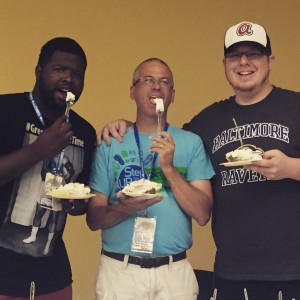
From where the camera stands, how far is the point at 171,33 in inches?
126

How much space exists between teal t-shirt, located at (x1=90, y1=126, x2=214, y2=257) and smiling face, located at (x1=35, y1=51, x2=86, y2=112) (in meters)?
0.27

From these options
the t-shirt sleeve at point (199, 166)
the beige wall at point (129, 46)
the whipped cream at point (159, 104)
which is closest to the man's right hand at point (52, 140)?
the whipped cream at point (159, 104)

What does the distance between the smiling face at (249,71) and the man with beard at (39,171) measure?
0.60m

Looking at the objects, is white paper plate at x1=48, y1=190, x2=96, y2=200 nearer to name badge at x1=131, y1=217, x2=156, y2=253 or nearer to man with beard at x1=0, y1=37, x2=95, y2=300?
man with beard at x1=0, y1=37, x2=95, y2=300

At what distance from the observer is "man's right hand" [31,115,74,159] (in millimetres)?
1690

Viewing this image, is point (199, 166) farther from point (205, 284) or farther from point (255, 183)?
point (205, 284)

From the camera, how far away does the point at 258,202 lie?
1.91 metres

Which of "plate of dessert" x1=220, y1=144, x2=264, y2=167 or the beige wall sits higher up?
the beige wall

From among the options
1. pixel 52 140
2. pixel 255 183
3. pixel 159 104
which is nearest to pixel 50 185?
pixel 52 140

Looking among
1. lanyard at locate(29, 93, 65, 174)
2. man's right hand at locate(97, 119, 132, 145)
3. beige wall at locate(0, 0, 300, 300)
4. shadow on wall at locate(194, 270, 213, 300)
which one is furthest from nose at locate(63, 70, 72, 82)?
beige wall at locate(0, 0, 300, 300)

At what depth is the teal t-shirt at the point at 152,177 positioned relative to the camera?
191 centimetres

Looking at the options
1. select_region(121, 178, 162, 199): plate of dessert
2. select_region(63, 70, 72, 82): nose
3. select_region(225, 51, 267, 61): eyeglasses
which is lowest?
select_region(121, 178, 162, 199): plate of dessert

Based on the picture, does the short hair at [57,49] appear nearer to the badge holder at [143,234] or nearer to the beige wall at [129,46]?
the badge holder at [143,234]

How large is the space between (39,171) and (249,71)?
90cm
